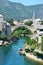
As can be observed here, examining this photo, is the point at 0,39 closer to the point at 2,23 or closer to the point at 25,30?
the point at 2,23

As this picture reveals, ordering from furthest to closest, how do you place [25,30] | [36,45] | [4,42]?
1. [25,30]
2. [4,42]
3. [36,45]

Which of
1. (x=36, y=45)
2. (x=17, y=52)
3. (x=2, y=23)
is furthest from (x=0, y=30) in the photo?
(x=36, y=45)

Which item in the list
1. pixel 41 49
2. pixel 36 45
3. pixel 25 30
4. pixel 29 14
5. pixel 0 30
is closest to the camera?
pixel 41 49

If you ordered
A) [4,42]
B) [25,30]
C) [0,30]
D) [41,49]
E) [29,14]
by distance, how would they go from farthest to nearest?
[29,14]
[25,30]
[0,30]
[4,42]
[41,49]

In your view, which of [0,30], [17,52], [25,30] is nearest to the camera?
[17,52]

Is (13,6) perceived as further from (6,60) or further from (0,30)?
(6,60)

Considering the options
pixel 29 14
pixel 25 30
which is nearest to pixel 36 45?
pixel 25 30

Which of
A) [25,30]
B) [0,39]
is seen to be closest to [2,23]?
[0,39]

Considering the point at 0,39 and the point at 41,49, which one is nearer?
the point at 41,49

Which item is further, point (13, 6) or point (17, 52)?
point (13, 6)
